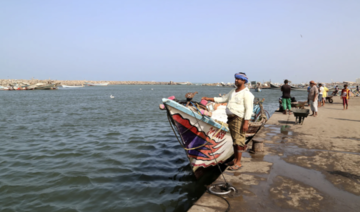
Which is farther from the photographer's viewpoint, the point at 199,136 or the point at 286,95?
the point at 286,95

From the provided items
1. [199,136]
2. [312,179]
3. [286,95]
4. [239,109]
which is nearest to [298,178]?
[312,179]

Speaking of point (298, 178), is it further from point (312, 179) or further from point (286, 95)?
point (286, 95)

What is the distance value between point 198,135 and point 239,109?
136 centimetres

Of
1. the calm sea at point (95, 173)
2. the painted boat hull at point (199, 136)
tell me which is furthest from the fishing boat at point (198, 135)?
the calm sea at point (95, 173)

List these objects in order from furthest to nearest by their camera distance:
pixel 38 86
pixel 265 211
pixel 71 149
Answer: pixel 38 86 < pixel 71 149 < pixel 265 211

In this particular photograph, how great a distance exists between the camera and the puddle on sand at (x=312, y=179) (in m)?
3.53

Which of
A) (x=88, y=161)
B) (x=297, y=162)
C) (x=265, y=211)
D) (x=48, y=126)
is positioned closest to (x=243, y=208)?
(x=265, y=211)

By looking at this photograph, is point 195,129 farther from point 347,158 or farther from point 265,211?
point 347,158

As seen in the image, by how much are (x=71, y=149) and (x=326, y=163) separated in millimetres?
9064

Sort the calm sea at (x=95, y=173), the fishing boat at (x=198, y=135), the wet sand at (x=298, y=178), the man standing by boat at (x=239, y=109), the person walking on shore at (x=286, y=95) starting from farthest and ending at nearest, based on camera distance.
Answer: the person walking on shore at (x=286, y=95)
the calm sea at (x=95, y=173)
the fishing boat at (x=198, y=135)
the man standing by boat at (x=239, y=109)
the wet sand at (x=298, y=178)

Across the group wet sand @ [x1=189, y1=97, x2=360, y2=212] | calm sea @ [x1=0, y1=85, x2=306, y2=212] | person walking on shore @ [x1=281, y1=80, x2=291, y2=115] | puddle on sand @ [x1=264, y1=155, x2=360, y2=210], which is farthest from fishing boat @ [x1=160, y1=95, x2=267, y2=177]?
person walking on shore @ [x1=281, y1=80, x2=291, y2=115]

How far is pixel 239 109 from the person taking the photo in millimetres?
4605

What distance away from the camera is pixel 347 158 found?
5.45 meters

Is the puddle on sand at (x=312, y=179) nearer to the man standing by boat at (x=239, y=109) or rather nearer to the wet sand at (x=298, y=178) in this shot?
the wet sand at (x=298, y=178)
